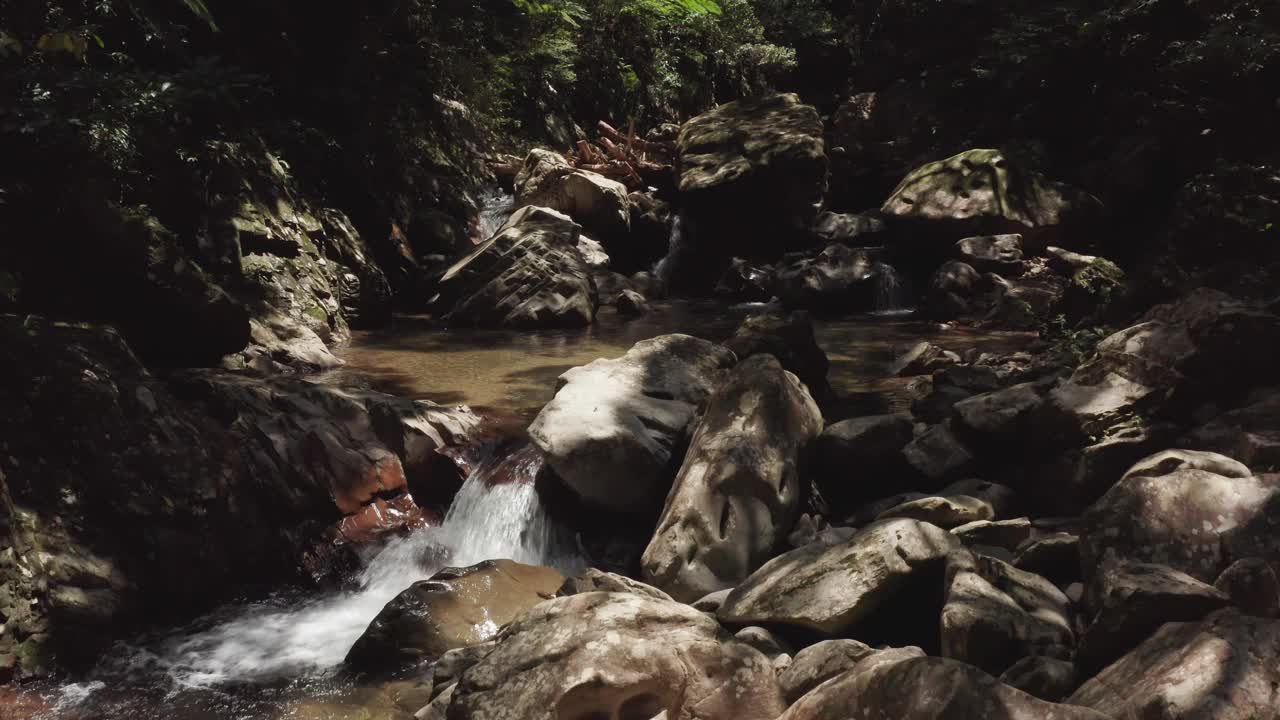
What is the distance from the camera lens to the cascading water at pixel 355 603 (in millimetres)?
4461

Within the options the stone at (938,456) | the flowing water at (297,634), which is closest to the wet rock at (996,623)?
the stone at (938,456)

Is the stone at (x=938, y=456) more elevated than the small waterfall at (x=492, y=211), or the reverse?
the small waterfall at (x=492, y=211)

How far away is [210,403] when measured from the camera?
5773 mm

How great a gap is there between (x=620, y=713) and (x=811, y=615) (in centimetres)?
92

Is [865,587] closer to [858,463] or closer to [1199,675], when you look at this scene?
[1199,675]

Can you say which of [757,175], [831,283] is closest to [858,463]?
[831,283]

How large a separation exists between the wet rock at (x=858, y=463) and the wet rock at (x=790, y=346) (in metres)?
1.68

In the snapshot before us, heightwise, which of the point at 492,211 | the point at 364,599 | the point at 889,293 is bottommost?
the point at 364,599

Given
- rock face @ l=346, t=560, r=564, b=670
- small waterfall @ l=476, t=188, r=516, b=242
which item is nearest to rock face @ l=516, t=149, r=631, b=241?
small waterfall @ l=476, t=188, r=516, b=242

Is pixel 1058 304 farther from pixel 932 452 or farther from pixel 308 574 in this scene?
pixel 308 574

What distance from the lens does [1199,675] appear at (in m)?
2.40

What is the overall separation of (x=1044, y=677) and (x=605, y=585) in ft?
7.27

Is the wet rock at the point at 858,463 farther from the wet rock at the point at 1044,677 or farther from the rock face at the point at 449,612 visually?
the wet rock at the point at 1044,677

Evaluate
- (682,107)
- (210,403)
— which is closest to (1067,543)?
(210,403)
